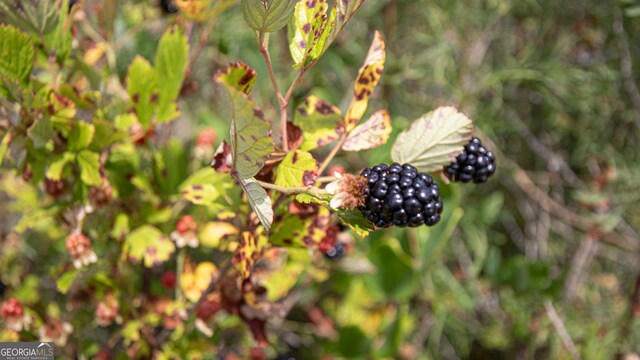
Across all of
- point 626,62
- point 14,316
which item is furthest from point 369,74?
point 626,62

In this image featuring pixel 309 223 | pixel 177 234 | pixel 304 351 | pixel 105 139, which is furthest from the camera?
pixel 304 351

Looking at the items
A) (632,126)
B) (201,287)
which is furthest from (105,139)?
(632,126)

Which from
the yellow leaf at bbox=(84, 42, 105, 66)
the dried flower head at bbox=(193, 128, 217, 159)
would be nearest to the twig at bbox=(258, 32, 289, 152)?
the dried flower head at bbox=(193, 128, 217, 159)

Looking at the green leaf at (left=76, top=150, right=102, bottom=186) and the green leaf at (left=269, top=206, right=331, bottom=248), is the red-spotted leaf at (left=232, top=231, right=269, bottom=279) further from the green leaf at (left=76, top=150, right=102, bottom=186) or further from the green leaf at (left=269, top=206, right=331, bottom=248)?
the green leaf at (left=76, top=150, right=102, bottom=186)

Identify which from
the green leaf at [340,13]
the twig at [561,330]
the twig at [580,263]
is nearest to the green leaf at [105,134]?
→ the green leaf at [340,13]

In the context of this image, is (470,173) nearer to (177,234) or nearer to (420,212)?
(420,212)

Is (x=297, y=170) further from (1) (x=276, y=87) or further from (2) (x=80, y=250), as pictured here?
(2) (x=80, y=250)
